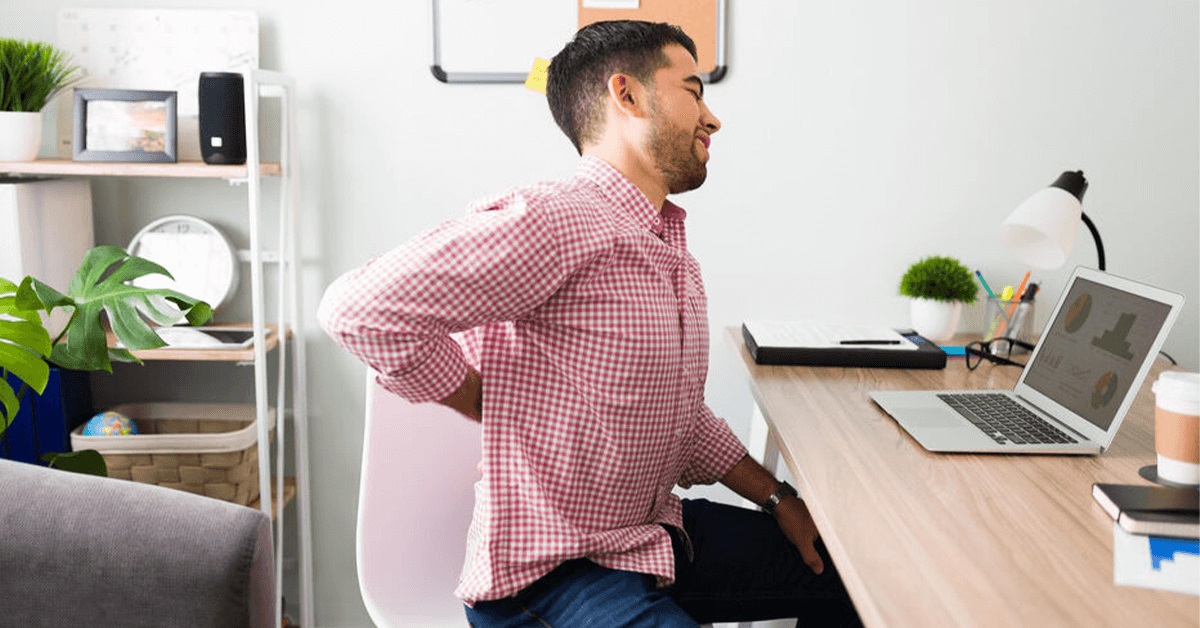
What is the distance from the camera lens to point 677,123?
143 centimetres

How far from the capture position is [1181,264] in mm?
2252

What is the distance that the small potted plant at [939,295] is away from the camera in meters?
2.08

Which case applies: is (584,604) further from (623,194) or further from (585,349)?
(623,194)

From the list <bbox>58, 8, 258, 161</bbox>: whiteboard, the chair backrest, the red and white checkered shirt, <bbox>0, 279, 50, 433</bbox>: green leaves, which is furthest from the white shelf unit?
the red and white checkered shirt

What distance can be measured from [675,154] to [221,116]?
106 cm

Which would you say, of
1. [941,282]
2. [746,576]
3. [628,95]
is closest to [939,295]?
[941,282]

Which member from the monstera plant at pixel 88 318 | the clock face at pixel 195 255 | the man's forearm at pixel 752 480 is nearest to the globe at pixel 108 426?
the clock face at pixel 195 255

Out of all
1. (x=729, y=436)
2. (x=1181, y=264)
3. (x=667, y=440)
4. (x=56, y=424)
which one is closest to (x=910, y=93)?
(x=1181, y=264)

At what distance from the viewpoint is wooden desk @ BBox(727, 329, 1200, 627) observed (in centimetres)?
85

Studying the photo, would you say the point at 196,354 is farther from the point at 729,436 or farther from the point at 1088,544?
the point at 1088,544

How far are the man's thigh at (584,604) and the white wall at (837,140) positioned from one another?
111cm

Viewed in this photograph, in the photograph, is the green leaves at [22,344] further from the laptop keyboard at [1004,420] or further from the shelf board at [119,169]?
A: the laptop keyboard at [1004,420]

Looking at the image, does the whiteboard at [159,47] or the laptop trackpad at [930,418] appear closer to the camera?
the laptop trackpad at [930,418]

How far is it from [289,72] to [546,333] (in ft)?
4.13
